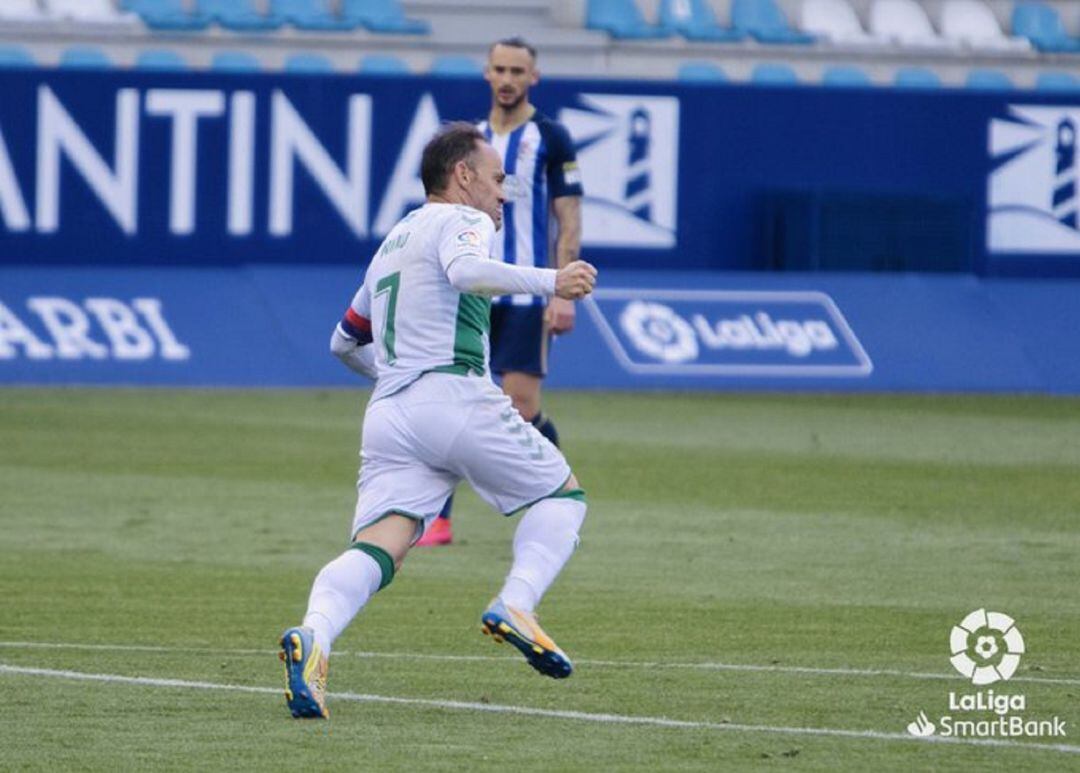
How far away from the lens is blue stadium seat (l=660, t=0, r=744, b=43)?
95.1ft

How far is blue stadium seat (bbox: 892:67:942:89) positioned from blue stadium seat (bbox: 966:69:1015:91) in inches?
14.4

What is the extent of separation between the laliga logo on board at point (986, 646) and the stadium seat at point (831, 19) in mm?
21167

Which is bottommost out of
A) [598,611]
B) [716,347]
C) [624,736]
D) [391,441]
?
[716,347]

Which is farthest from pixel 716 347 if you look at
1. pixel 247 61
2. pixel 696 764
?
pixel 696 764

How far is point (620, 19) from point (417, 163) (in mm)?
7685

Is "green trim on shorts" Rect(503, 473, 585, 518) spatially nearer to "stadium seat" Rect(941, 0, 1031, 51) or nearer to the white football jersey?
the white football jersey

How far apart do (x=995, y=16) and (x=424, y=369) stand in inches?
986

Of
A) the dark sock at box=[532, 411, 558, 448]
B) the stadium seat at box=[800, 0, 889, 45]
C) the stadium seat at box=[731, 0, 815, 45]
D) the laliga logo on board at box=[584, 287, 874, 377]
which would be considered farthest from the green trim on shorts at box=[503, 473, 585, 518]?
the stadium seat at box=[800, 0, 889, 45]

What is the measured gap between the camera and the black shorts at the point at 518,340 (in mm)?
11844

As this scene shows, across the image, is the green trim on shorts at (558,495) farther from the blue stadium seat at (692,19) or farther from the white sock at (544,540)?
the blue stadium seat at (692,19)

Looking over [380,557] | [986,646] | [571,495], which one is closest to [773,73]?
[986,646]

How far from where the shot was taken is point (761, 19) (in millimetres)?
29859

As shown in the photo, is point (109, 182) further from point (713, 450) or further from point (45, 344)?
point (713, 450)

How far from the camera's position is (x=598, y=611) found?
9727 millimetres
